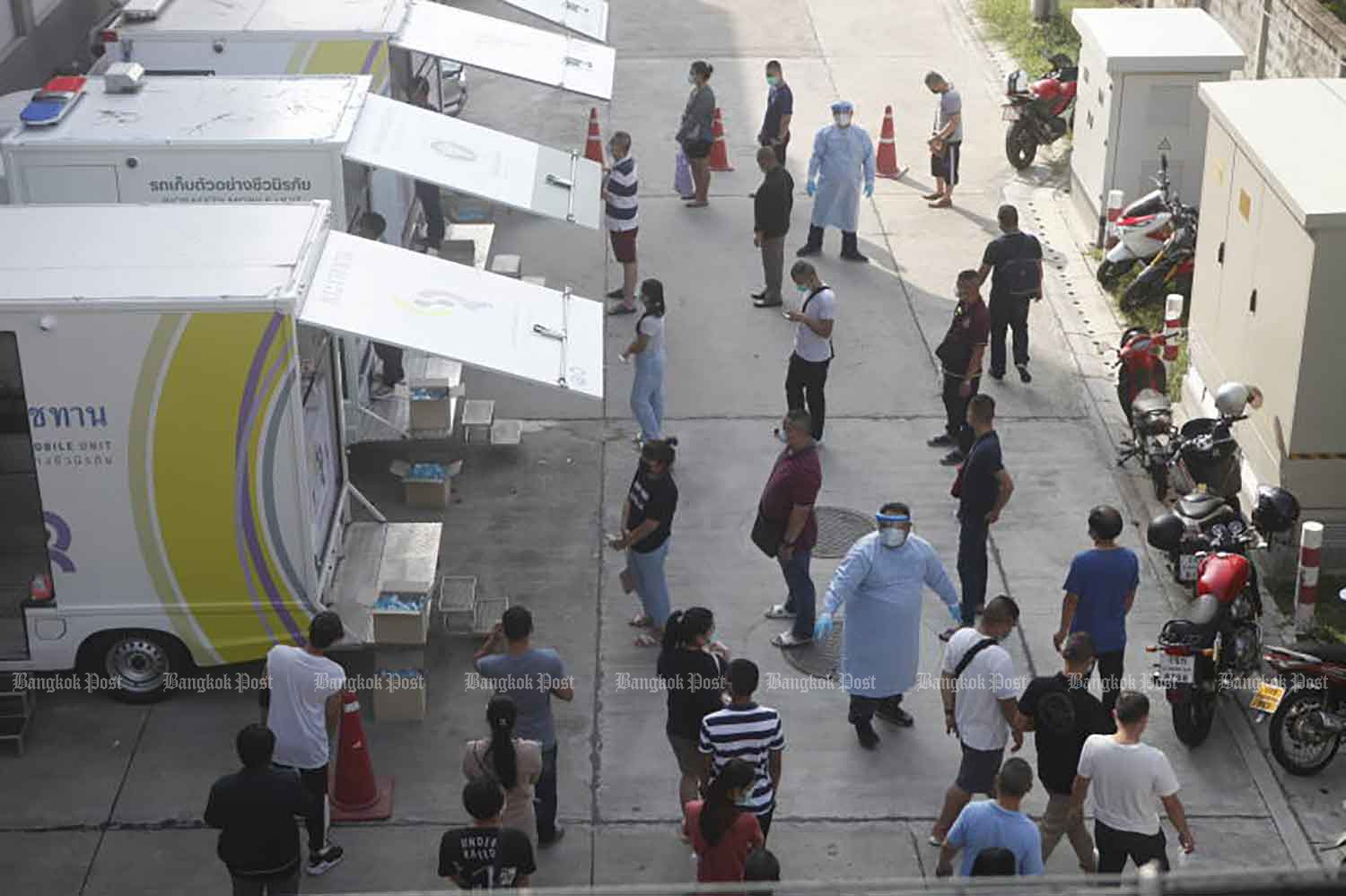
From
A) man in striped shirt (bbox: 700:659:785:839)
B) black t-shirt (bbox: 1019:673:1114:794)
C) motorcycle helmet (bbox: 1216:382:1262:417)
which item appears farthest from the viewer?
motorcycle helmet (bbox: 1216:382:1262:417)

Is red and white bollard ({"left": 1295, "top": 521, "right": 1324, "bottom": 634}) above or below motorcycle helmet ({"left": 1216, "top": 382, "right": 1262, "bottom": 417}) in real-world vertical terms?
below

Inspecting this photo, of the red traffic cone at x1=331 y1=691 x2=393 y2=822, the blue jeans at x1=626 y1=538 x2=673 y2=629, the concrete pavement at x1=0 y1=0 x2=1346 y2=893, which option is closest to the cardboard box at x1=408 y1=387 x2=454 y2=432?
the concrete pavement at x1=0 y1=0 x2=1346 y2=893

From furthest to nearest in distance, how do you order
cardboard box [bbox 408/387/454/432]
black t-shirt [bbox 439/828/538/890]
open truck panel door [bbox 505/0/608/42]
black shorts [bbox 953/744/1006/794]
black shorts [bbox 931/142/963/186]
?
black shorts [bbox 931/142/963/186], open truck panel door [bbox 505/0/608/42], cardboard box [bbox 408/387/454/432], black shorts [bbox 953/744/1006/794], black t-shirt [bbox 439/828/538/890]

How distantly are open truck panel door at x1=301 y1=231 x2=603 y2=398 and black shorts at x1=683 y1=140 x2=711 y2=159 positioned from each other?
24.1ft

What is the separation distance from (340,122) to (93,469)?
13.1ft

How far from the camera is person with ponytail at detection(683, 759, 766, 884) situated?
7.93m

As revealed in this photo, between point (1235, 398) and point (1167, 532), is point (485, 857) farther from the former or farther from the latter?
point (1235, 398)

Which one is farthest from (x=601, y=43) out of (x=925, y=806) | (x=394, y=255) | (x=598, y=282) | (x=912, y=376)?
(x=925, y=806)

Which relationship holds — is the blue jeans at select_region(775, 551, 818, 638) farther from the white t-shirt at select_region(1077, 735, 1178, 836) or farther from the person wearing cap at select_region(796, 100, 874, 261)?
the person wearing cap at select_region(796, 100, 874, 261)

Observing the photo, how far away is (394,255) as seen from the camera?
11.5 meters

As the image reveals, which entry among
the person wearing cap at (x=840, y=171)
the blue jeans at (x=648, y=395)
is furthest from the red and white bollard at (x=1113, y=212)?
the blue jeans at (x=648, y=395)

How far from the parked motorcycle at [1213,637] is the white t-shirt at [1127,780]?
5.98 ft

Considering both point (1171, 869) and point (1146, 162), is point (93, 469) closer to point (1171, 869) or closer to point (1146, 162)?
point (1171, 869)

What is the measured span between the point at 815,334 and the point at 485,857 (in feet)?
21.8
